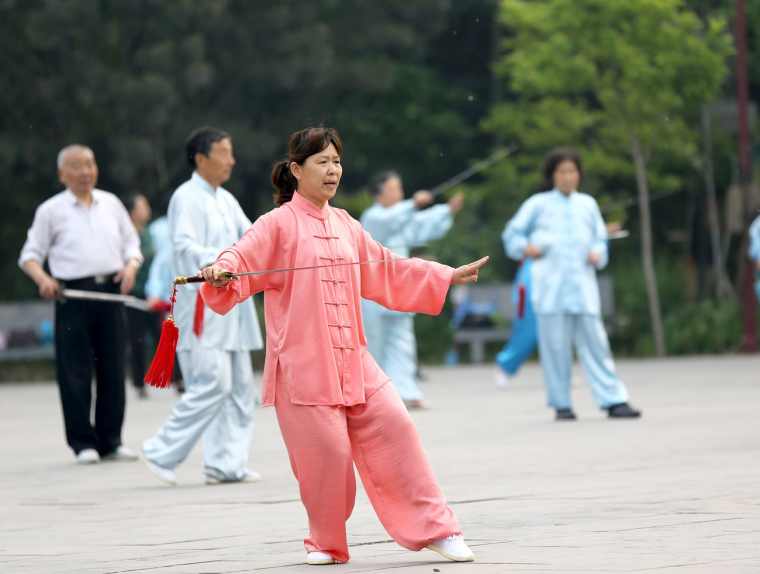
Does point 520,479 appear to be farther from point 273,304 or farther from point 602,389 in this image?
point 602,389

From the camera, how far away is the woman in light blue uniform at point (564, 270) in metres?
13.9

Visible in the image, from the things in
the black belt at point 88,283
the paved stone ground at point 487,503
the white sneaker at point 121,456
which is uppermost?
the black belt at point 88,283

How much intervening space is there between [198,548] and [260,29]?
2125 centimetres

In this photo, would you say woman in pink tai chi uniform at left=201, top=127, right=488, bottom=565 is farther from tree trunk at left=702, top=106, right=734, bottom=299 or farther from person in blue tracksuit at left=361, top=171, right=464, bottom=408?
tree trunk at left=702, top=106, right=734, bottom=299

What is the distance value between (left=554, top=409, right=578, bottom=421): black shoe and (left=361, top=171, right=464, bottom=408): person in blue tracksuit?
1.97 m

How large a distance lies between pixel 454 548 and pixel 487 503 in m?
1.86

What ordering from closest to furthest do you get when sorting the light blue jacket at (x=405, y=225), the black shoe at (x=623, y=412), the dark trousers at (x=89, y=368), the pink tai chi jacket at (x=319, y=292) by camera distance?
the pink tai chi jacket at (x=319, y=292) → the dark trousers at (x=89, y=368) → the black shoe at (x=623, y=412) → the light blue jacket at (x=405, y=225)

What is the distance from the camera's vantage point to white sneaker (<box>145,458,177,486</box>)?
10.0m

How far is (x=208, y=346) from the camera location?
10.2 meters

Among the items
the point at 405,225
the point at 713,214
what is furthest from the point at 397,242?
the point at 713,214

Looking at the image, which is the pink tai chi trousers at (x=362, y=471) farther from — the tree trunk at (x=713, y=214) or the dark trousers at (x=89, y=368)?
the tree trunk at (x=713, y=214)

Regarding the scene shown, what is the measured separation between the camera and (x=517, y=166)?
92.6 feet

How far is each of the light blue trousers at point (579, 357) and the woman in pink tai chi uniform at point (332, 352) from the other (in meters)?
6.58

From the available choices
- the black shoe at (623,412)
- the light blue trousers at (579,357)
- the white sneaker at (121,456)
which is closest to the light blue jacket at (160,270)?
the light blue trousers at (579,357)
